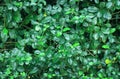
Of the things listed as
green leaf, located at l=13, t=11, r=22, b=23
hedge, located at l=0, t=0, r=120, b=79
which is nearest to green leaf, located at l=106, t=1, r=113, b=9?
hedge, located at l=0, t=0, r=120, b=79

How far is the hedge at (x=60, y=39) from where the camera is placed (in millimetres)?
2611

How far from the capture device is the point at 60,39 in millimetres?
2645

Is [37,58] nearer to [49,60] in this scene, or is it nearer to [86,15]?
[49,60]

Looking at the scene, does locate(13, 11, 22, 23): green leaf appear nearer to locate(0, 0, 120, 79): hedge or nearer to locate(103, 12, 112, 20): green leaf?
locate(0, 0, 120, 79): hedge

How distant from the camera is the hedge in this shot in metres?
2.61

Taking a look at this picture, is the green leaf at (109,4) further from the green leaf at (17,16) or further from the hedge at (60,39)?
the green leaf at (17,16)

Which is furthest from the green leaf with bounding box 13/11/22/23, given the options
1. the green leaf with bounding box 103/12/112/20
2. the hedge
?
the green leaf with bounding box 103/12/112/20

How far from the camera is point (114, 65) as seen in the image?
281 centimetres

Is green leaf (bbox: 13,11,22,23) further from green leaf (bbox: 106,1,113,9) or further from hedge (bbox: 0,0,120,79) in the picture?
green leaf (bbox: 106,1,113,9)

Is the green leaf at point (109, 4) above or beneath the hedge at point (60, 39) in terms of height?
above

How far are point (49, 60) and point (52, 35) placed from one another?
222 millimetres

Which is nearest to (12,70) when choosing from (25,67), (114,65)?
(25,67)

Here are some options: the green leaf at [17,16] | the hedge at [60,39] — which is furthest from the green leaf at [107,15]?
the green leaf at [17,16]

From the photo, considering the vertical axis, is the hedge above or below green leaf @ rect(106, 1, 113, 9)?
below
